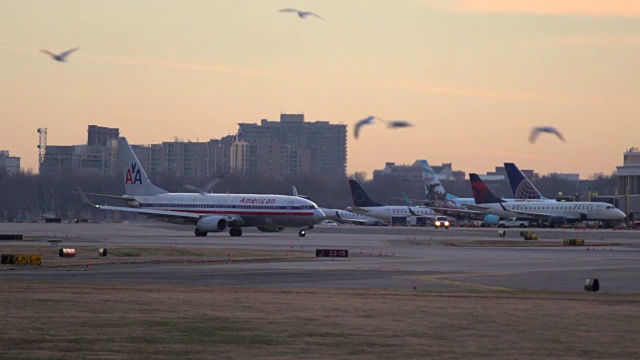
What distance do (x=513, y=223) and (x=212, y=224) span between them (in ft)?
219

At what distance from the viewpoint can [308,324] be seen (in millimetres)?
26797

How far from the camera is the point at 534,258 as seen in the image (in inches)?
2539

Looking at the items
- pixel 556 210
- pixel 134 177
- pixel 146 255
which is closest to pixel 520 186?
pixel 556 210

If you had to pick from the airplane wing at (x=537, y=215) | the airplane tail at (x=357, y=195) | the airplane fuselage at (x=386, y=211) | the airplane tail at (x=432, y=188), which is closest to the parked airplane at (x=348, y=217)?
the airplane fuselage at (x=386, y=211)

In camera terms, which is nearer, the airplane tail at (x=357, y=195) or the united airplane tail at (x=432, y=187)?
the airplane tail at (x=357, y=195)

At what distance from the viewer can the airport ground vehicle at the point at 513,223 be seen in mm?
152725

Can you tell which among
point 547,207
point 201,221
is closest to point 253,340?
point 201,221

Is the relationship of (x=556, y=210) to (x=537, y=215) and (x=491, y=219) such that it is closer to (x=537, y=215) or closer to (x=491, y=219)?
(x=537, y=215)

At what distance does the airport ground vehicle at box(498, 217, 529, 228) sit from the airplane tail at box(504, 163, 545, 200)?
10.5m

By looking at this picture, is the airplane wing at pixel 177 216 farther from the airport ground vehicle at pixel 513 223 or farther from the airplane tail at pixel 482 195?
the airplane tail at pixel 482 195

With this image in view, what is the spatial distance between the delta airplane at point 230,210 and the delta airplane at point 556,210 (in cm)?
5180

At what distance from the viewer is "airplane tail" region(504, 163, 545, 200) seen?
178 meters

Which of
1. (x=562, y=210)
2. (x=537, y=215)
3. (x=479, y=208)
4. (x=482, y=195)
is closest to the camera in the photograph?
(x=562, y=210)

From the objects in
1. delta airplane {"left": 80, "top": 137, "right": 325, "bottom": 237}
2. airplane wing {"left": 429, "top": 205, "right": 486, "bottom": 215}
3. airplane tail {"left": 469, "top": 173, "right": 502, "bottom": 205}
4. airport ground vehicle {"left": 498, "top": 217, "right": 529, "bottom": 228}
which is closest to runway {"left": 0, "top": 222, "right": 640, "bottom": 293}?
delta airplane {"left": 80, "top": 137, "right": 325, "bottom": 237}
